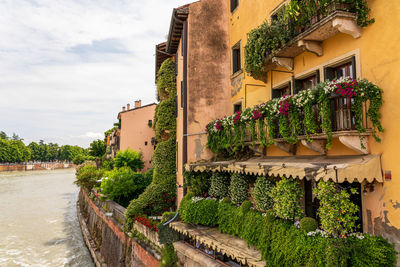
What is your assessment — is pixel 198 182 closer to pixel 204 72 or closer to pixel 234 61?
pixel 204 72

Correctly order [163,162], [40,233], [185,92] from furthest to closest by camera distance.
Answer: [40,233] < [163,162] < [185,92]

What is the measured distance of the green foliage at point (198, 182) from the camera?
1098 cm

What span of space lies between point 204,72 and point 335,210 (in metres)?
8.86

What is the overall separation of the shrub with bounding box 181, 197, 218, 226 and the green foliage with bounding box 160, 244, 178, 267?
121 cm

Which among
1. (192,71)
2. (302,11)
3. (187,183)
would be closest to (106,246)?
(187,183)

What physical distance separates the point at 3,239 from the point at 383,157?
27.3 m

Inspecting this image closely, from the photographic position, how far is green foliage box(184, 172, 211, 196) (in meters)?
11.0

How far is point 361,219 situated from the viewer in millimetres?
6016

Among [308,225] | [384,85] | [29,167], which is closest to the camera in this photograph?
[384,85]

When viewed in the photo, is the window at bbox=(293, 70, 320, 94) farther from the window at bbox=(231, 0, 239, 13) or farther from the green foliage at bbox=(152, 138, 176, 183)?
the green foliage at bbox=(152, 138, 176, 183)

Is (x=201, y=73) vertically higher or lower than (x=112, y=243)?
higher

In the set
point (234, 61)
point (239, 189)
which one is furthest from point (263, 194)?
point (234, 61)

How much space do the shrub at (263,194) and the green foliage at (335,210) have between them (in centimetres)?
195

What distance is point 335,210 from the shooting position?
5.22 m
